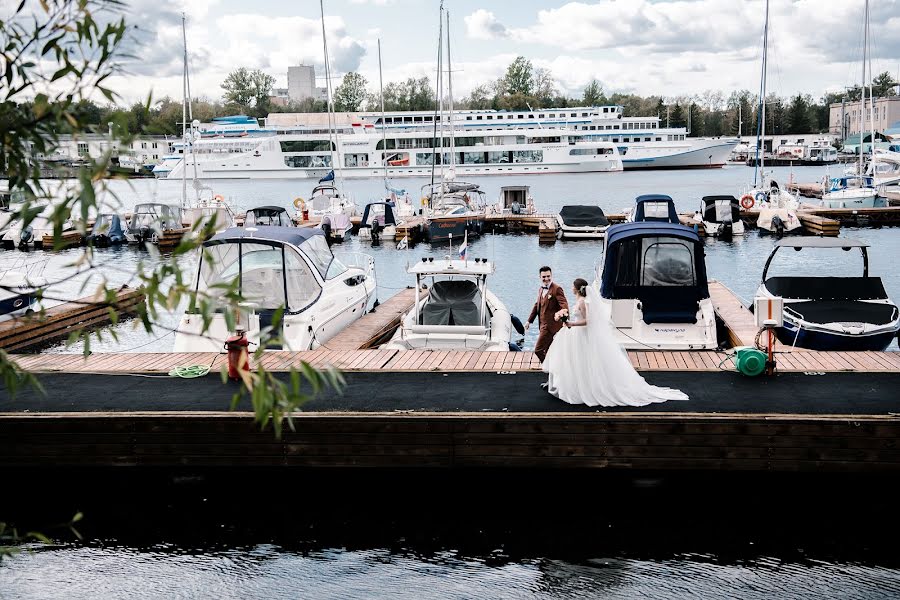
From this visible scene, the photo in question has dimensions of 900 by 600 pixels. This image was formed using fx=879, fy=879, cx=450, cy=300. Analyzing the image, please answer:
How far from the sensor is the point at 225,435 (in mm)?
11078

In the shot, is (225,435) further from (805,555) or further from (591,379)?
(805,555)

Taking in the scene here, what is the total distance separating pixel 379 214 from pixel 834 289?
3376 cm

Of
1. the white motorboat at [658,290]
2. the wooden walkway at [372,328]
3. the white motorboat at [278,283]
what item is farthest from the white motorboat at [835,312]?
the white motorboat at [278,283]


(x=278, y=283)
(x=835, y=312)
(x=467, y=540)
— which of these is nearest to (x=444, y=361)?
(x=467, y=540)

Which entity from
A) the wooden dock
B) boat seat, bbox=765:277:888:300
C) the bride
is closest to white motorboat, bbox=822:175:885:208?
boat seat, bbox=765:277:888:300

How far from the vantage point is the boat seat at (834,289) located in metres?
18.1

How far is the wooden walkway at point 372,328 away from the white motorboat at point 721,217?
2727 centimetres

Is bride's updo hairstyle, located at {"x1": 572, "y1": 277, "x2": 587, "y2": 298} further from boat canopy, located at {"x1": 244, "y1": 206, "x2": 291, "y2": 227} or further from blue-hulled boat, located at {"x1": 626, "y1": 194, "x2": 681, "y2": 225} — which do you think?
boat canopy, located at {"x1": 244, "y1": 206, "x2": 291, "y2": 227}

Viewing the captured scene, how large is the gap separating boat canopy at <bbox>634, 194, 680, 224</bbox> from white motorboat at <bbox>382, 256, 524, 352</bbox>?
22.0 meters

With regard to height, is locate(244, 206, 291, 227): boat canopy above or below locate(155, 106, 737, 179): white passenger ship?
below

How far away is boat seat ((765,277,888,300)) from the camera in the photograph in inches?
714

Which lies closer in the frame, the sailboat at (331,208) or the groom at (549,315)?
the groom at (549,315)

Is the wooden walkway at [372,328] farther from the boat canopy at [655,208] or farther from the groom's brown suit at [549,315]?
the boat canopy at [655,208]

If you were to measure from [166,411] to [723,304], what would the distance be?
14297 mm
